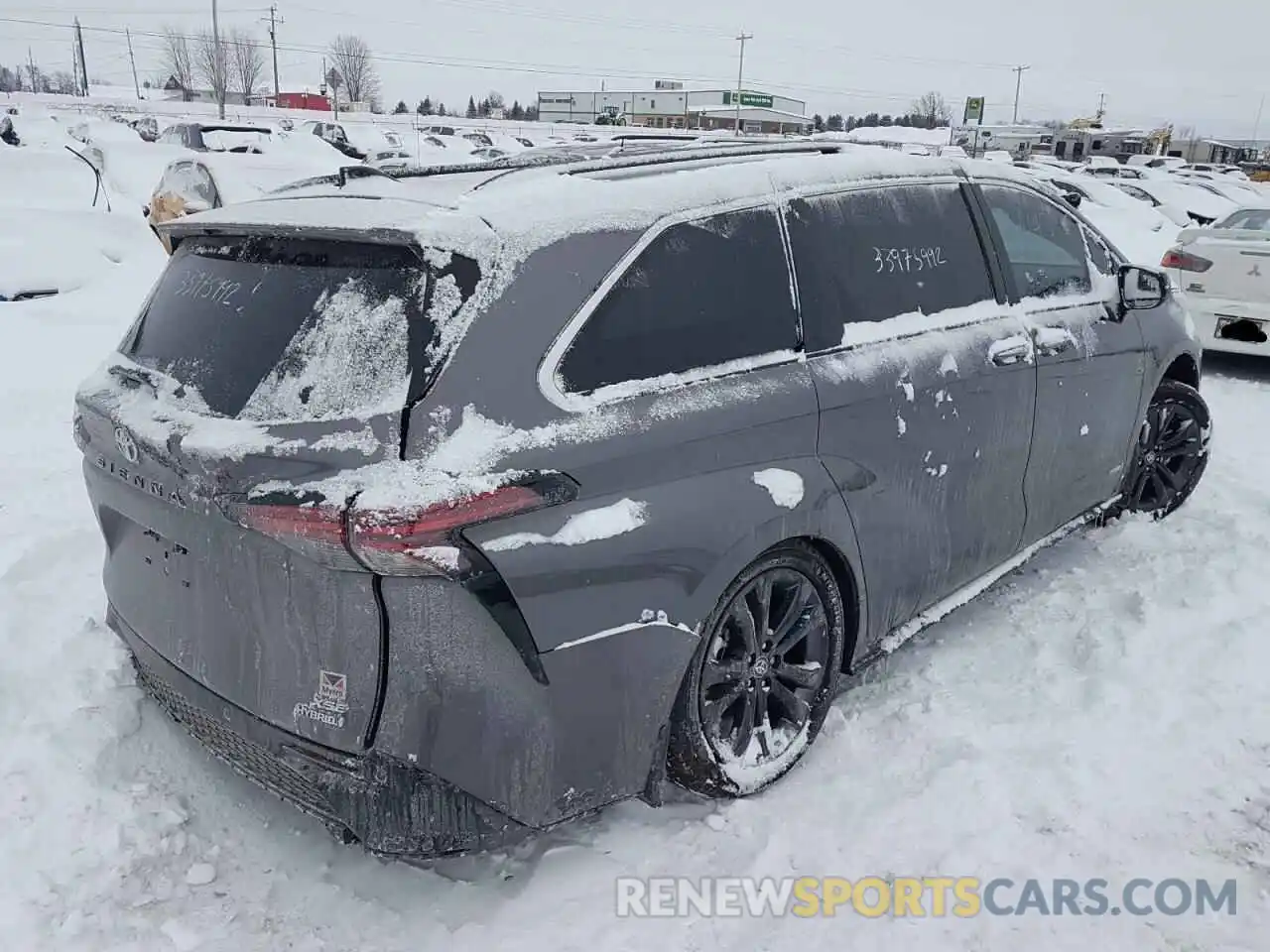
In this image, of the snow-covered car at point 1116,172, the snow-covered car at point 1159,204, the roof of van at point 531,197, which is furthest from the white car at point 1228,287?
the snow-covered car at point 1116,172

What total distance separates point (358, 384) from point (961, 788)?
7.03 feet

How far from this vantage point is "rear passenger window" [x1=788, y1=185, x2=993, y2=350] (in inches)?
121

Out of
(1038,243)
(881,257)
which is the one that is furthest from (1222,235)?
(881,257)

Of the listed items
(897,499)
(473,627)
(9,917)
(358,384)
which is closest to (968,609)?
(897,499)

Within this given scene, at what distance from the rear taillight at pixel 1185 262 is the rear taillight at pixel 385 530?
839 centimetres

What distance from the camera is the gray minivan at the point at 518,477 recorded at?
2213 mm

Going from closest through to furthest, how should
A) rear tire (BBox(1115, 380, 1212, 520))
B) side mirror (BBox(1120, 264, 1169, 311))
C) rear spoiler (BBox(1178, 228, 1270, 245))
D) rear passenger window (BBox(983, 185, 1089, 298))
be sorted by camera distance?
rear passenger window (BBox(983, 185, 1089, 298)), side mirror (BBox(1120, 264, 1169, 311)), rear tire (BBox(1115, 380, 1212, 520)), rear spoiler (BBox(1178, 228, 1270, 245))

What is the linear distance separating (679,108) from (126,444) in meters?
94.3

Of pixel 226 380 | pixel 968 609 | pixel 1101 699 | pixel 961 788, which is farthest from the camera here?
pixel 968 609

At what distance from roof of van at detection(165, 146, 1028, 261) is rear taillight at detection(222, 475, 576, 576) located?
2.07 feet

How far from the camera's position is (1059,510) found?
4.30 meters

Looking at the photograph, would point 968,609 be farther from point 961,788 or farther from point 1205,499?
point 1205,499

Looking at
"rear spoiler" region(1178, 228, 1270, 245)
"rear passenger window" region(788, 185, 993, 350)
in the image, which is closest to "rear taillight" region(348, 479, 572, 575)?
"rear passenger window" region(788, 185, 993, 350)

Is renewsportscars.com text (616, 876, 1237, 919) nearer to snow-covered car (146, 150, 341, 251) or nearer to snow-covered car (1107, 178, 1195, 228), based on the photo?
snow-covered car (146, 150, 341, 251)
